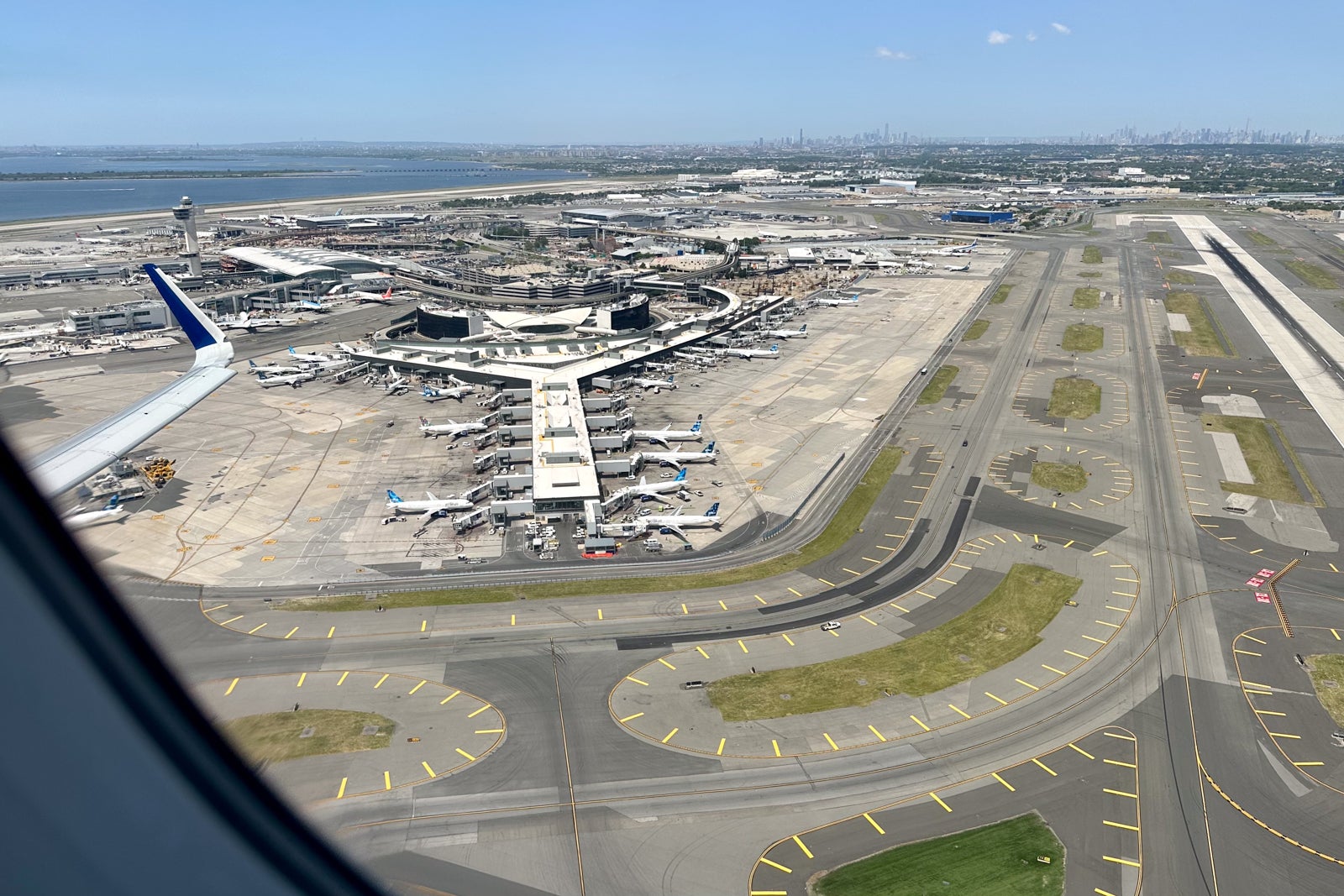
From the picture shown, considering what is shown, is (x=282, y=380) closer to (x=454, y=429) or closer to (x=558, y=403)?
(x=454, y=429)

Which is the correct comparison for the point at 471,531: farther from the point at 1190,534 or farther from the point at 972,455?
the point at 1190,534

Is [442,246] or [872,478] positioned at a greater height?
[442,246]

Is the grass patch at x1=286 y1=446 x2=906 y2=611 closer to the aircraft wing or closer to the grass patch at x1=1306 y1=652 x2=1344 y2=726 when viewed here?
the aircraft wing

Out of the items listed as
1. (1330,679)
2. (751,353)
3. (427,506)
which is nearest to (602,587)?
(427,506)

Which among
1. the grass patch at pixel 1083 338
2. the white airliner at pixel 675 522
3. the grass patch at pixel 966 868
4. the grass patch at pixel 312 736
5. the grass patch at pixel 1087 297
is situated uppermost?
the grass patch at pixel 1087 297

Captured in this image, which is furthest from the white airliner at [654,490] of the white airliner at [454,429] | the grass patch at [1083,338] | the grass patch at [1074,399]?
the grass patch at [1083,338]

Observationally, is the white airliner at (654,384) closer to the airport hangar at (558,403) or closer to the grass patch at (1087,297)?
the airport hangar at (558,403)

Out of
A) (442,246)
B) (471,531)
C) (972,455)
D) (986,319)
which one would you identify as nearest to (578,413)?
(471,531)
